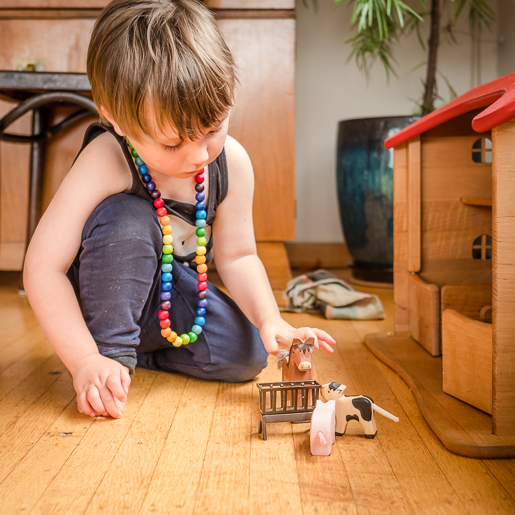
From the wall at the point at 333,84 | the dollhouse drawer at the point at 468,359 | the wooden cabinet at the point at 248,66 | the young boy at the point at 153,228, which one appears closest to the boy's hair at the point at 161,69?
the young boy at the point at 153,228

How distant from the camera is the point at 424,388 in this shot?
2.77 feet

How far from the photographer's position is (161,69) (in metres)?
0.67

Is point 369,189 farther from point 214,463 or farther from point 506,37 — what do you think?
point 214,463

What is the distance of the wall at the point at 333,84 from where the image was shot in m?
2.13

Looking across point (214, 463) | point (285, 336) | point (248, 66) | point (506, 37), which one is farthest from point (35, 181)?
point (506, 37)

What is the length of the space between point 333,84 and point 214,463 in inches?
72.4

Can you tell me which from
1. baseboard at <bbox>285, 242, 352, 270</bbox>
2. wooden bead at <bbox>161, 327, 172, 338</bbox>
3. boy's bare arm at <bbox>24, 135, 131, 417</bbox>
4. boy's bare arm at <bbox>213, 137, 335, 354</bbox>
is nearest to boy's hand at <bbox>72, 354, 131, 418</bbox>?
boy's bare arm at <bbox>24, 135, 131, 417</bbox>

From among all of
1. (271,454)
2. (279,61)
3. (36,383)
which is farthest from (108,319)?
(279,61)

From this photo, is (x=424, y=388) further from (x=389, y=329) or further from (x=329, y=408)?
(x=389, y=329)

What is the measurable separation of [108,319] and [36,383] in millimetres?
198

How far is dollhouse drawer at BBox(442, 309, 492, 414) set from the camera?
73cm

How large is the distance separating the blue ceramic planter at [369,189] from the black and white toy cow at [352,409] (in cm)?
115

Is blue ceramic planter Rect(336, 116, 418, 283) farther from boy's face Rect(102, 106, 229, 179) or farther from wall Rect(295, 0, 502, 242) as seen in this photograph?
boy's face Rect(102, 106, 229, 179)

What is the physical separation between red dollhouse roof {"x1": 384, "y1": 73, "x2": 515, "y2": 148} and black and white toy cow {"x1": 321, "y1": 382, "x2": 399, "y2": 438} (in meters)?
0.34
